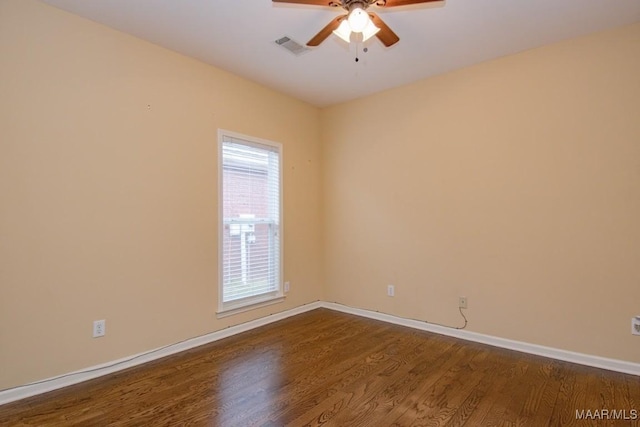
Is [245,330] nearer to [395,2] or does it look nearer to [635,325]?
[395,2]

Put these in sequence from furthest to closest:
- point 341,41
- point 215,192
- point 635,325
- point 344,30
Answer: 1. point 215,192
2. point 341,41
3. point 635,325
4. point 344,30

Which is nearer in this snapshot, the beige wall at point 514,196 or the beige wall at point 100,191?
the beige wall at point 100,191

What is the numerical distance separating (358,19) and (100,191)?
7.40 ft

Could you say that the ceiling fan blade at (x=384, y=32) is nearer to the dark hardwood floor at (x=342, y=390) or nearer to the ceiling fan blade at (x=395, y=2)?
the ceiling fan blade at (x=395, y=2)

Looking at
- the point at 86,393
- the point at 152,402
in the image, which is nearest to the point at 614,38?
the point at 152,402

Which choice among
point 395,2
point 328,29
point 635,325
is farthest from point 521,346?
point 328,29

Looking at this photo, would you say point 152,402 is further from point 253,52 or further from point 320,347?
point 253,52

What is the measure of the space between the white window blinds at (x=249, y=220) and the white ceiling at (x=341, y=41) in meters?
0.88

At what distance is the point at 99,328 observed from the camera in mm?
2494

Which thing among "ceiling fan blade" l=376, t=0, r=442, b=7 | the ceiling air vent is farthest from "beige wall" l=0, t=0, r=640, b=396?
"ceiling fan blade" l=376, t=0, r=442, b=7

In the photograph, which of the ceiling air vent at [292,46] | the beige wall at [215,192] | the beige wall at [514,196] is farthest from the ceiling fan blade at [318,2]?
the beige wall at [514,196]

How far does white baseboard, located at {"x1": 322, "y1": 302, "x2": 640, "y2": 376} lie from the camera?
98.4 inches

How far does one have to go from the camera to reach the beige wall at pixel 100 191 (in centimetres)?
217

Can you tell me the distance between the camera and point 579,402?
2094mm
